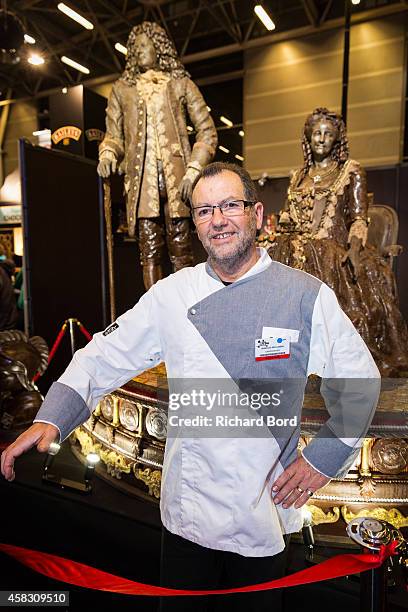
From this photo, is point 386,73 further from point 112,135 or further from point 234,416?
point 234,416

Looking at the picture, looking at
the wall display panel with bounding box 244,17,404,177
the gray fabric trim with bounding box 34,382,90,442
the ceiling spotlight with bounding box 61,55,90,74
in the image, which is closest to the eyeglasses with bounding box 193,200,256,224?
the gray fabric trim with bounding box 34,382,90,442

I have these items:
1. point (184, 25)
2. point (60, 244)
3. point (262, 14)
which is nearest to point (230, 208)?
point (60, 244)

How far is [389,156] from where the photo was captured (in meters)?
9.04

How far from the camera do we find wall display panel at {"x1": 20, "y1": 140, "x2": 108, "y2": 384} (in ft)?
14.6

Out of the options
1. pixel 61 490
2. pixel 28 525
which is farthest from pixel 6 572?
pixel 61 490

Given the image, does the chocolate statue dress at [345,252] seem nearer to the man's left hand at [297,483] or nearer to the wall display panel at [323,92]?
the man's left hand at [297,483]

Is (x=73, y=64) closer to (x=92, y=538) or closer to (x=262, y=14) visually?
(x=262, y=14)

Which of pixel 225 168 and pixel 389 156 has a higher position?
pixel 389 156

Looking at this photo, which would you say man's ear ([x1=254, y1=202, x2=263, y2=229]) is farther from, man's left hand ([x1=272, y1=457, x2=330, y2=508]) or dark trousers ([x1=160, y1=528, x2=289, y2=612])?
dark trousers ([x1=160, y1=528, x2=289, y2=612])

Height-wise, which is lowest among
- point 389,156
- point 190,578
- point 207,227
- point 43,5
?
point 190,578

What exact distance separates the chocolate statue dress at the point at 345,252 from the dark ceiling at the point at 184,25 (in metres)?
7.66

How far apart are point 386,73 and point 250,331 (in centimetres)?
964

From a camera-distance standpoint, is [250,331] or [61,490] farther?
[61,490]

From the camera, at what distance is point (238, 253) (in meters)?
1.26
